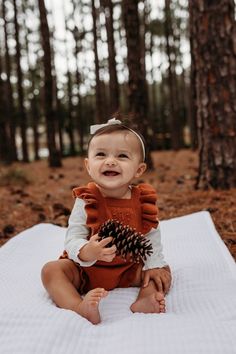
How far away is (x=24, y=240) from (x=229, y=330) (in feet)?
7.09

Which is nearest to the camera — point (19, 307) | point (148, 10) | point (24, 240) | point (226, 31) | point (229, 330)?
point (229, 330)

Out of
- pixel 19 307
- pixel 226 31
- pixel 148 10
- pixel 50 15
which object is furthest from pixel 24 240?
pixel 50 15

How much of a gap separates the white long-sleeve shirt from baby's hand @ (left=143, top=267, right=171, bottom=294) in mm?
32

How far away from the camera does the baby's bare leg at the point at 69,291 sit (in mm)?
2188

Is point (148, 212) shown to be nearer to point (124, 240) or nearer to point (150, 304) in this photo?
point (124, 240)

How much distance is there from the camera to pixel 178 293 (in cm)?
261

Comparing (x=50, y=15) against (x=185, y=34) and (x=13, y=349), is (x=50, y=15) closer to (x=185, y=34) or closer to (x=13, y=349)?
(x=185, y=34)

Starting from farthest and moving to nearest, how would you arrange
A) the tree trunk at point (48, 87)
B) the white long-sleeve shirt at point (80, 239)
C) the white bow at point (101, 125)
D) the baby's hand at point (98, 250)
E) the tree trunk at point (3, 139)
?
the tree trunk at point (3, 139) < the tree trunk at point (48, 87) < the white bow at point (101, 125) < the white long-sleeve shirt at point (80, 239) < the baby's hand at point (98, 250)

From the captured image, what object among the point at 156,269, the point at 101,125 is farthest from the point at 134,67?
the point at 156,269

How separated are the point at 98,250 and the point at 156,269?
472mm

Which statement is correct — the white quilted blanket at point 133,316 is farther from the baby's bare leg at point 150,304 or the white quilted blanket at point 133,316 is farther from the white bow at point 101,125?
the white bow at point 101,125

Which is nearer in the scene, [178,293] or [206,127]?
[178,293]

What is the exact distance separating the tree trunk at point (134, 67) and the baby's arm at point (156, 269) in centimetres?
691

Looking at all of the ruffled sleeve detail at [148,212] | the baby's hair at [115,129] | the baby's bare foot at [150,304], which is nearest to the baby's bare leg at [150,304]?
the baby's bare foot at [150,304]
